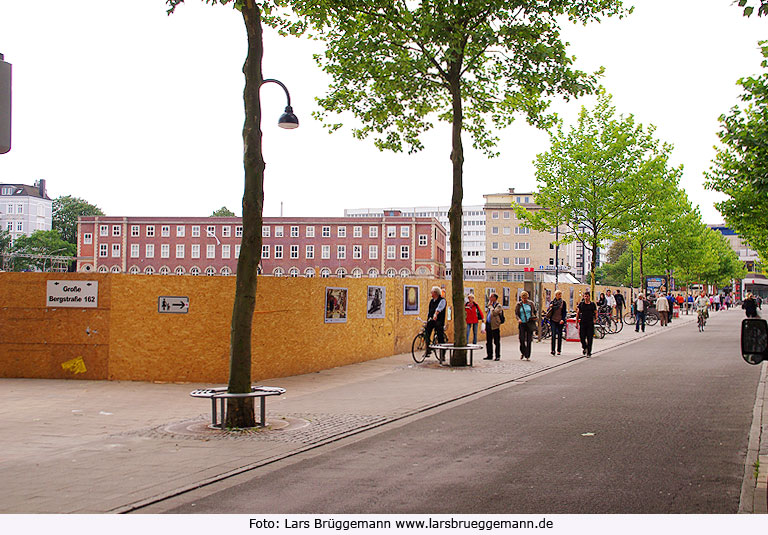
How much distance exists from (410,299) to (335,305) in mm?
4909

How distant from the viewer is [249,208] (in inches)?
393

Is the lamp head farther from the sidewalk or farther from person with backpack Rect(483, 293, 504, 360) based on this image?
person with backpack Rect(483, 293, 504, 360)

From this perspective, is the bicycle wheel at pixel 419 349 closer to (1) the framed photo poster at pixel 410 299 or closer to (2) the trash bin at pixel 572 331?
(1) the framed photo poster at pixel 410 299

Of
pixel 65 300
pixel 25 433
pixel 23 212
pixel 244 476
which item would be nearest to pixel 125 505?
pixel 244 476

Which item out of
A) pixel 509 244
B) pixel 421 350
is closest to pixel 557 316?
pixel 421 350

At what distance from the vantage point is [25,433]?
30.6ft

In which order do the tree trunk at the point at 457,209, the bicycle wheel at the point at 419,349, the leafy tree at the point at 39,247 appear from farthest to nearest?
the leafy tree at the point at 39,247
the bicycle wheel at the point at 419,349
the tree trunk at the point at 457,209

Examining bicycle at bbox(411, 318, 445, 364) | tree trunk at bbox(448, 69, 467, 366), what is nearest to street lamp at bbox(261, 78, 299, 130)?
Result: tree trunk at bbox(448, 69, 467, 366)

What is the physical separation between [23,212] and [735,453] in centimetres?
16961

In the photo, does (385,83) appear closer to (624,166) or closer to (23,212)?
(624,166)

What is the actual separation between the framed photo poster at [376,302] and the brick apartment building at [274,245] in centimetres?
9356

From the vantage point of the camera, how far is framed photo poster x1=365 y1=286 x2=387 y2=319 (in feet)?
63.0

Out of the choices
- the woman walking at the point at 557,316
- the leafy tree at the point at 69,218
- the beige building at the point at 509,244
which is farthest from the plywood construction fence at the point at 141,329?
the leafy tree at the point at 69,218

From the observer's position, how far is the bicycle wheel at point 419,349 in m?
19.0
